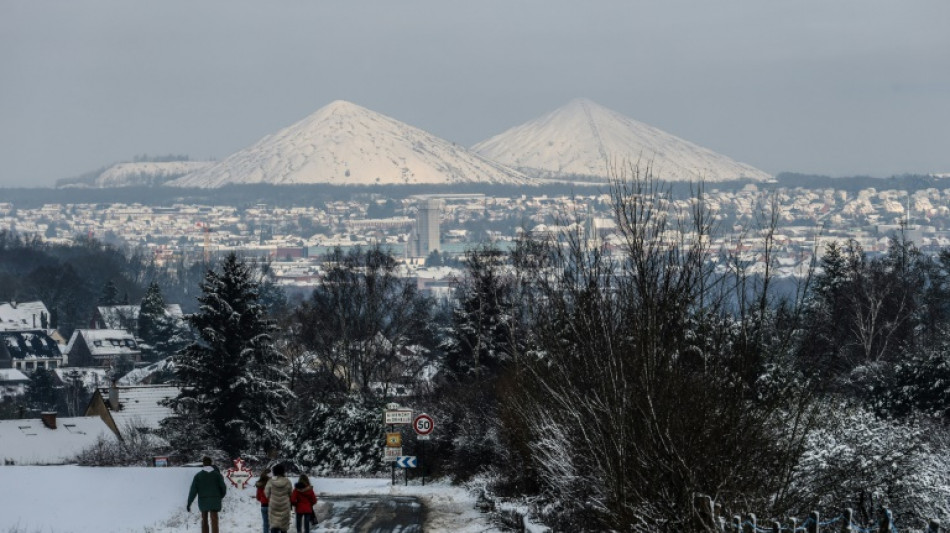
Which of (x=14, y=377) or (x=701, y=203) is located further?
(x=14, y=377)

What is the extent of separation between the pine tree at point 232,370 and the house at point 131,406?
23807mm

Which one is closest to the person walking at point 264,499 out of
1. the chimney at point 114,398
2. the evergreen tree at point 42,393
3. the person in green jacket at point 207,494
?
the person in green jacket at point 207,494

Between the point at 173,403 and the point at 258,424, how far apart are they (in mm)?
2306

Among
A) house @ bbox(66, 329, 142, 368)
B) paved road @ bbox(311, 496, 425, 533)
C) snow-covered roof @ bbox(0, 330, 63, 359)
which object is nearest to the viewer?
paved road @ bbox(311, 496, 425, 533)

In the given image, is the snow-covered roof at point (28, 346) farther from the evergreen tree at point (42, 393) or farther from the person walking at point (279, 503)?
the person walking at point (279, 503)

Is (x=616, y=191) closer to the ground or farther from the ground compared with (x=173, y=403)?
farther from the ground

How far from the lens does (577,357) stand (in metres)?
19.5

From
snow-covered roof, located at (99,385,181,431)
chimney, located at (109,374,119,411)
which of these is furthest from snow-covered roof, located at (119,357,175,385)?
chimney, located at (109,374,119,411)

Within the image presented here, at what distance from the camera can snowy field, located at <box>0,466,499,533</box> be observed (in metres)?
22.2

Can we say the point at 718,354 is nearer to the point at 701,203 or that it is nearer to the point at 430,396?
the point at 701,203

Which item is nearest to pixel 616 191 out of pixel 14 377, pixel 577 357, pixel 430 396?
pixel 577 357

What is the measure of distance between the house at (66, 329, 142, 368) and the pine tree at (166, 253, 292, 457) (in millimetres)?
83567

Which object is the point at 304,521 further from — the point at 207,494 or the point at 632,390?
the point at 632,390

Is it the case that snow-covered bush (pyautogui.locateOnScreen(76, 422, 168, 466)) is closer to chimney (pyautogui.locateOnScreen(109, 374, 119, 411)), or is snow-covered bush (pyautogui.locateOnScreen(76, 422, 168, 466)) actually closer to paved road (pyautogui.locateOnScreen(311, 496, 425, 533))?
chimney (pyautogui.locateOnScreen(109, 374, 119, 411))
